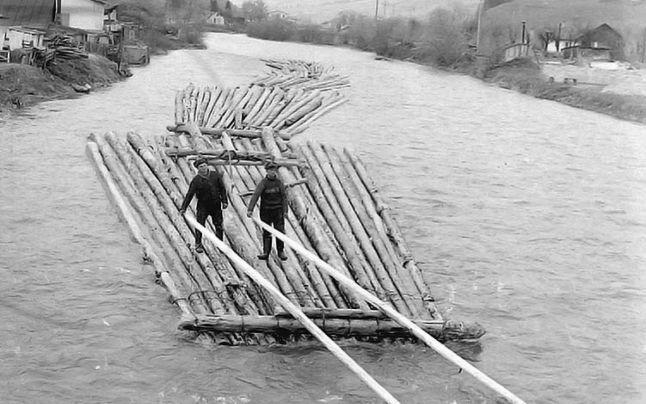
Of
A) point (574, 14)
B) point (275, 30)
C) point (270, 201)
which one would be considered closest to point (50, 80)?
point (270, 201)

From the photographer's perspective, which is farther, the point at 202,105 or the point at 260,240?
the point at 202,105

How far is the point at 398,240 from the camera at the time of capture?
16.1 m

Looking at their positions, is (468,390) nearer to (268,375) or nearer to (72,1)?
(268,375)

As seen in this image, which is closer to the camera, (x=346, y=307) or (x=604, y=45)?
(x=346, y=307)

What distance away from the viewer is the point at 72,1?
56.8 meters

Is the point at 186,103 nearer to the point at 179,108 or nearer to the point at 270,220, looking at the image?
the point at 179,108

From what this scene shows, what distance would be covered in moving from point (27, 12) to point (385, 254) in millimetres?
41802

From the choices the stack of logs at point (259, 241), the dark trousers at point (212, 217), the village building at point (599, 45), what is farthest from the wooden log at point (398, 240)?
the village building at point (599, 45)

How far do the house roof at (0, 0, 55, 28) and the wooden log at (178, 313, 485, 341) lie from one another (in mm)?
38365

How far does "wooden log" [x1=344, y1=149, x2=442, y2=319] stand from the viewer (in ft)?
45.5

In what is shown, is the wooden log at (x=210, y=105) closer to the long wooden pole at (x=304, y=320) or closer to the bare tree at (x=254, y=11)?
the long wooden pole at (x=304, y=320)

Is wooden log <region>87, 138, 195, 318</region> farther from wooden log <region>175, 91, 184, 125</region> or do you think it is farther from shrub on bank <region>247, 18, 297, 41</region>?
shrub on bank <region>247, 18, 297, 41</region>

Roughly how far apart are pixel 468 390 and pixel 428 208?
9.92m

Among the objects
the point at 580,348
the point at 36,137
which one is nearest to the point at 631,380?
the point at 580,348
